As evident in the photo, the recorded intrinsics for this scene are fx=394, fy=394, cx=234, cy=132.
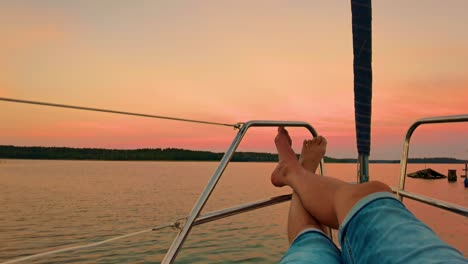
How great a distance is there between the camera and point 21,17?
1330cm

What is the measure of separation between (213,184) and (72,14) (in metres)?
15.2

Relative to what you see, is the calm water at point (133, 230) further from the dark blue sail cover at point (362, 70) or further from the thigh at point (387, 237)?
the thigh at point (387, 237)

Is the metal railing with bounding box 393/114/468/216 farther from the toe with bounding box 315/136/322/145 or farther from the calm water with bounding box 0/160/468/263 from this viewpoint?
the calm water with bounding box 0/160/468/263

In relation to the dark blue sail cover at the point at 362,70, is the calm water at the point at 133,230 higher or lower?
lower

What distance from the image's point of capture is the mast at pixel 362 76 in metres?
1.63

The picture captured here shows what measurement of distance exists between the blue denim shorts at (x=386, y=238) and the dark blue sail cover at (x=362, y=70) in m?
0.92

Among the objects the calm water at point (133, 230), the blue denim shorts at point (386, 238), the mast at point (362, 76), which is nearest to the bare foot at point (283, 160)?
the mast at point (362, 76)

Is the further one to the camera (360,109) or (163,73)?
(163,73)

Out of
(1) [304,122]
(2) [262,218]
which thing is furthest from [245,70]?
(1) [304,122]

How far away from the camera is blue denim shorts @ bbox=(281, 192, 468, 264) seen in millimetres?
721

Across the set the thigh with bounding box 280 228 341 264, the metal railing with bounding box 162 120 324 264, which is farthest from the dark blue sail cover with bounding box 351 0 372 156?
the thigh with bounding box 280 228 341 264

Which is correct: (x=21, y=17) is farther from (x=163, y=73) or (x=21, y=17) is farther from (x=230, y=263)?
(x=230, y=263)

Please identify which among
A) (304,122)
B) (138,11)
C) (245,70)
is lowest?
(304,122)

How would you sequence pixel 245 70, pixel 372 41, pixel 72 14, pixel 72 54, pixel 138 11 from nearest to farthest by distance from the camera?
1. pixel 372 41
2. pixel 138 11
3. pixel 245 70
4. pixel 72 14
5. pixel 72 54
